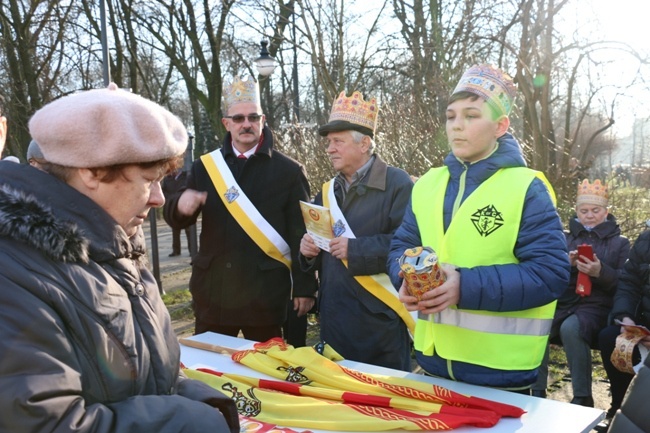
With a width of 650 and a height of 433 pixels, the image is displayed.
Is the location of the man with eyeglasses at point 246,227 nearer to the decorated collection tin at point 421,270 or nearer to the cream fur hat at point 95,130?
the decorated collection tin at point 421,270

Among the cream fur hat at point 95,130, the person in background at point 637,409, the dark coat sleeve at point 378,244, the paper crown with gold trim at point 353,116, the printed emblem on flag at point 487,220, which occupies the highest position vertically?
the paper crown with gold trim at point 353,116

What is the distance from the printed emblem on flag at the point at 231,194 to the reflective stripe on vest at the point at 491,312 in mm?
1694

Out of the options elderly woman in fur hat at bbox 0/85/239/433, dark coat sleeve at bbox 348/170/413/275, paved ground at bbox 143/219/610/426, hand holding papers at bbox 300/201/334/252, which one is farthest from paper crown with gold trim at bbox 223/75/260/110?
paved ground at bbox 143/219/610/426

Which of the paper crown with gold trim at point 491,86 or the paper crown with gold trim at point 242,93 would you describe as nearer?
the paper crown with gold trim at point 491,86

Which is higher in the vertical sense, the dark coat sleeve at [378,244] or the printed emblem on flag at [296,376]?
the dark coat sleeve at [378,244]

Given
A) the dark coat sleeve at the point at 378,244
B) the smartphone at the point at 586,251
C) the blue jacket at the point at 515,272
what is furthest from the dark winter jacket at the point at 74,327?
the smartphone at the point at 586,251

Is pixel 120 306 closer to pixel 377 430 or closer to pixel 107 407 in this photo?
pixel 107 407

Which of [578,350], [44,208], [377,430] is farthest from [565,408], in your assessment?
[578,350]

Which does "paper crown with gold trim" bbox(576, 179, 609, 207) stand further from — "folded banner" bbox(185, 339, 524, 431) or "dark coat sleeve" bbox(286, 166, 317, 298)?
"folded banner" bbox(185, 339, 524, 431)

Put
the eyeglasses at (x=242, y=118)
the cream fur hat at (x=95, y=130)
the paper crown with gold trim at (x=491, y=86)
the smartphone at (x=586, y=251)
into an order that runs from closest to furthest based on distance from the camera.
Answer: the cream fur hat at (x=95, y=130), the paper crown with gold trim at (x=491, y=86), the eyeglasses at (x=242, y=118), the smartphone at (x=586, y=251)

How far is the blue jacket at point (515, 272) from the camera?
7.47 feet

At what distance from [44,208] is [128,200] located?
21 centimetres

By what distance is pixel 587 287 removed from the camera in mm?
4418

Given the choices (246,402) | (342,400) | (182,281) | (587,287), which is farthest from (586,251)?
(182,281)
